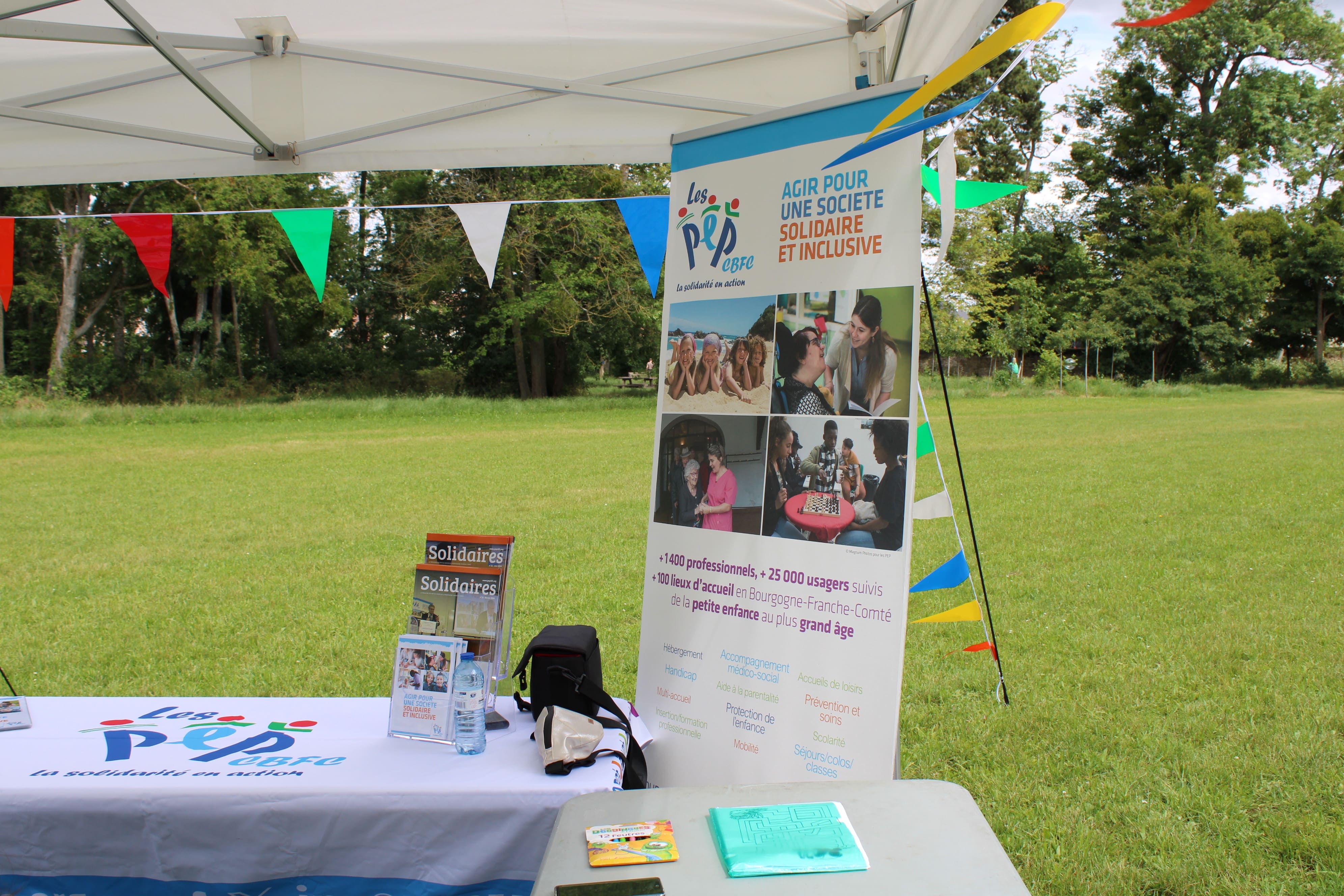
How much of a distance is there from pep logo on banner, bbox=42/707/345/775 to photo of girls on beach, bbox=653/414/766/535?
43.1 inches

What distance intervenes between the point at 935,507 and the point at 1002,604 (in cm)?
296

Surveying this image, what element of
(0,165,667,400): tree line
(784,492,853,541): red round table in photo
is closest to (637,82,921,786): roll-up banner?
(784,492,853,541): red round table in photo

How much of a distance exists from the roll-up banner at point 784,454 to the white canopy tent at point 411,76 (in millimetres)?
306

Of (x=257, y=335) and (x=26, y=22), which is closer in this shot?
(x=26, y=22)

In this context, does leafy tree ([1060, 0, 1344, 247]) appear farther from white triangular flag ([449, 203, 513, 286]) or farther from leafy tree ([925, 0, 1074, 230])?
white triangular flag ([449, 203, 513, 286])

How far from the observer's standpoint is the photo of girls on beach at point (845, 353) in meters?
2.10

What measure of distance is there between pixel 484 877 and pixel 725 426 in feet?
4.14

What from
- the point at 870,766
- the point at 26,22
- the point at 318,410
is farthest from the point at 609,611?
the point at 318,410

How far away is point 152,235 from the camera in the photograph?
3814mm

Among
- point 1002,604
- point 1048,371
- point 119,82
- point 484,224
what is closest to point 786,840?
point 484,224

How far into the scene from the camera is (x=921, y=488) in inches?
366

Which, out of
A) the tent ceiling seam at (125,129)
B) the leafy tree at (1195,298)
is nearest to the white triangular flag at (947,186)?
the tent ceiling seam at (125,129)

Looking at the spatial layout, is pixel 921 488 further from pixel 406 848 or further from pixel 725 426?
pixel 406 848

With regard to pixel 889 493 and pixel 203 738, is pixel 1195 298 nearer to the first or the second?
pixel 889 493
